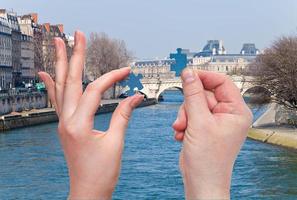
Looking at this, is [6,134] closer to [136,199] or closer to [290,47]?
[290,47]

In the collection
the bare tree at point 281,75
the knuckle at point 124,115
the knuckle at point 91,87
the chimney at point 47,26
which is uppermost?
the chimney at point 47,26

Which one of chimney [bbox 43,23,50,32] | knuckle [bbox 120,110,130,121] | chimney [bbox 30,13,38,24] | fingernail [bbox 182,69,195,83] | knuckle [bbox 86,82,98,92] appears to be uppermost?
chimney [bbox 30,13,38,24]

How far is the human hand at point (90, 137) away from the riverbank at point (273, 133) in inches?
899

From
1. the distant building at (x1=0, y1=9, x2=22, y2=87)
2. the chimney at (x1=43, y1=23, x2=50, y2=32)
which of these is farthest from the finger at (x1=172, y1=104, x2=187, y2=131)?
the chimney at (x1=43, y1=23, x2=50, y2=32)

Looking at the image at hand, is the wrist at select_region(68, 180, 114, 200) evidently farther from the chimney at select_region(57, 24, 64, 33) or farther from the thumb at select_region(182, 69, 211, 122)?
the chimney at select_region(57, 24, 64, 33)

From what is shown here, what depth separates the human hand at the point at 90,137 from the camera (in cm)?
202

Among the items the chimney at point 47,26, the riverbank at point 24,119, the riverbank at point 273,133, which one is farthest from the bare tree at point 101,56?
the riverbank at point 273,133

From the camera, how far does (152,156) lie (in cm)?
2212

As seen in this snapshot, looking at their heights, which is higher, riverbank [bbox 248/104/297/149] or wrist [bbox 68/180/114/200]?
wrist [bbox 68/180/114/200]

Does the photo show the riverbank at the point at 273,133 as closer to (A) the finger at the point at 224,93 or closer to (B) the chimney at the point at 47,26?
(A) the finger at the point at 224,93

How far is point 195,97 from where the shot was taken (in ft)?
6.59

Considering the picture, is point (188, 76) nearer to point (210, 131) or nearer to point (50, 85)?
point (210, 131)

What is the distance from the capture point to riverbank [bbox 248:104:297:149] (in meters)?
25.5

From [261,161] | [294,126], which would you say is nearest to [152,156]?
[261,161]
